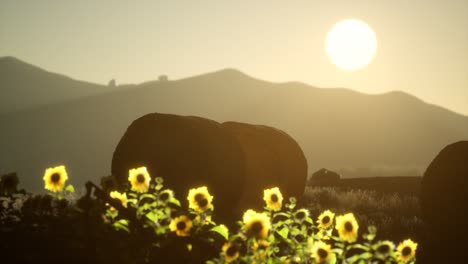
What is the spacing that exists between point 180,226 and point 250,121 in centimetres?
8435

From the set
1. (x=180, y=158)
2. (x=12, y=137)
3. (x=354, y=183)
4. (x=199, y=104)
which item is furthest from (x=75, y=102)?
(x=180, y=158)

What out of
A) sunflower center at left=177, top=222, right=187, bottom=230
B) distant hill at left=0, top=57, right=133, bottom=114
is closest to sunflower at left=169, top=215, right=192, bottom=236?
sunflower center at left=177, top=222, right=187, bottom=230

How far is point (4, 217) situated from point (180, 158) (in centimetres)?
631

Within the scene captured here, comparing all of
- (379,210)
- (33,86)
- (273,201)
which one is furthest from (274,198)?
(33,86)

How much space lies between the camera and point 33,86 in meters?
128

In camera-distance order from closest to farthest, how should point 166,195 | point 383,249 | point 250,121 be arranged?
point 383,249 → point 166,195 → point 250,121

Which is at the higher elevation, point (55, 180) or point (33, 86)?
point (33, 86)

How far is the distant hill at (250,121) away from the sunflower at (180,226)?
5927 centimetres

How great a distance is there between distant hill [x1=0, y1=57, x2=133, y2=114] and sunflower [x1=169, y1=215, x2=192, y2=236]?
376ft

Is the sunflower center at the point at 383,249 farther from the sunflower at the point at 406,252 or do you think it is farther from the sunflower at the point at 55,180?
the sunflower at the point at 55,180

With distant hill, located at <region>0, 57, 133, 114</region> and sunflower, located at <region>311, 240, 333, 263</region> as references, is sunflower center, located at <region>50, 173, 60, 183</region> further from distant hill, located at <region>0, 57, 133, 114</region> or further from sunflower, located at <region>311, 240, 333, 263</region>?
distant hill, located at <region>0, 57, 133, 114</region>

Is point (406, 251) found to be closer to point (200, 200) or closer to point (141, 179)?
point (200, 200)

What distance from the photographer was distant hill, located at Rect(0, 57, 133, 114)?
118 meters

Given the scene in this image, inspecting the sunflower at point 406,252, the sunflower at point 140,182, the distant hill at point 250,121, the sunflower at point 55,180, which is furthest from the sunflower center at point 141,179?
the distant hill at point 250,121
